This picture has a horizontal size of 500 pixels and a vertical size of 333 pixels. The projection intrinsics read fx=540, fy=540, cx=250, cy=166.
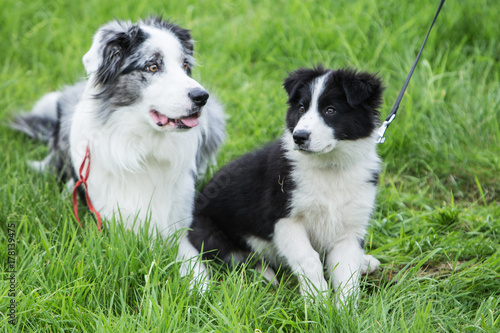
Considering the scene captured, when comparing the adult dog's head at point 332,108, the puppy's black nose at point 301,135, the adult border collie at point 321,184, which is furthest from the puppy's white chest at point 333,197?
the puppy's black nose at point 301,135

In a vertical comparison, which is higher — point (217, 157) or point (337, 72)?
point (337, 72)

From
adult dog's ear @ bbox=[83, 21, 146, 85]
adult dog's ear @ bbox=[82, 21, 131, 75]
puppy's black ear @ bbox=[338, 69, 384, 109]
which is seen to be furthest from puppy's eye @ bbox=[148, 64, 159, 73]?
puppy's black ear @ bbox=[338, 69, 384, 109]

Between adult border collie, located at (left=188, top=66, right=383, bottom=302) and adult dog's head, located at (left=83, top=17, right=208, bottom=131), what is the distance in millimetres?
569

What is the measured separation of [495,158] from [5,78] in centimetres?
474

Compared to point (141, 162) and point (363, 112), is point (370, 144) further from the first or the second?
point (141, 162)

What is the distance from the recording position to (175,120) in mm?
2990

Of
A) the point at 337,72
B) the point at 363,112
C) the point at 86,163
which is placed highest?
the point at 337,72

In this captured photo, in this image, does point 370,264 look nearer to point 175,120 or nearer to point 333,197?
point 333,197

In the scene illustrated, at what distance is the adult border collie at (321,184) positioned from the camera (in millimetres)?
2842

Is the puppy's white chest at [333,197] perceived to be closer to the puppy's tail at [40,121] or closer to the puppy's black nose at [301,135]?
the puppy's black nose at [301,135]

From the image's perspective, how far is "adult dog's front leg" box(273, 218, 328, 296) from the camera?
9.30 feet

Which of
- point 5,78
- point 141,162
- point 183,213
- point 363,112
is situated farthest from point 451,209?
point 5,78

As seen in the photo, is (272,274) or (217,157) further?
(217,157)

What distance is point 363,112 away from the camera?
9.66 feet
